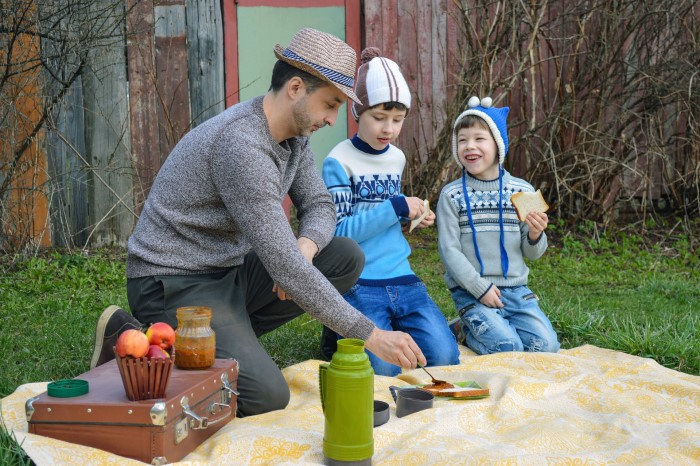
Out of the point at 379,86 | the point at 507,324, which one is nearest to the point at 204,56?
the point at 379,86

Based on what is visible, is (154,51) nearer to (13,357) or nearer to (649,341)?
(13,357)

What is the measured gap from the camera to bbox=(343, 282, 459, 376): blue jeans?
377 cm

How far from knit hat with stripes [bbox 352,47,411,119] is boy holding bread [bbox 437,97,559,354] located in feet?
1.54

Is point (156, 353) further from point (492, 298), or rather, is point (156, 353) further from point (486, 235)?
point (486, 235)

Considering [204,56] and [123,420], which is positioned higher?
[204,56]

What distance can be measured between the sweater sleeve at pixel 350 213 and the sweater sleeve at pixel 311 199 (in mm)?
278

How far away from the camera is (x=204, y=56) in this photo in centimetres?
683

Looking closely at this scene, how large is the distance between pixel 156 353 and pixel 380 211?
1635mm

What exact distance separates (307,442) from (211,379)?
38cm

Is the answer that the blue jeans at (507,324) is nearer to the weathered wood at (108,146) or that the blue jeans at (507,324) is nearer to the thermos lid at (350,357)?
the thermos lid at (350,357)

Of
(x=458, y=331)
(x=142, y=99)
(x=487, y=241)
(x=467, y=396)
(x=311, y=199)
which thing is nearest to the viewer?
(x=467, y=396)

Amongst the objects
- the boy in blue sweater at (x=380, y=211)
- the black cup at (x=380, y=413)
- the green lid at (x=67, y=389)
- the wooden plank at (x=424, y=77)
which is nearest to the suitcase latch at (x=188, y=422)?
the green lid at (x=67, y=389)

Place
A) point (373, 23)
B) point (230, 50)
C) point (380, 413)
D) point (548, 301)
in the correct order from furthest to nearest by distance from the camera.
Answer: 1. point (373, 23)
2. point (230, 50)
3. point (548, 301)
4. point (380, 413)

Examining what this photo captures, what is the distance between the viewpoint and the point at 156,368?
237 centimetres
